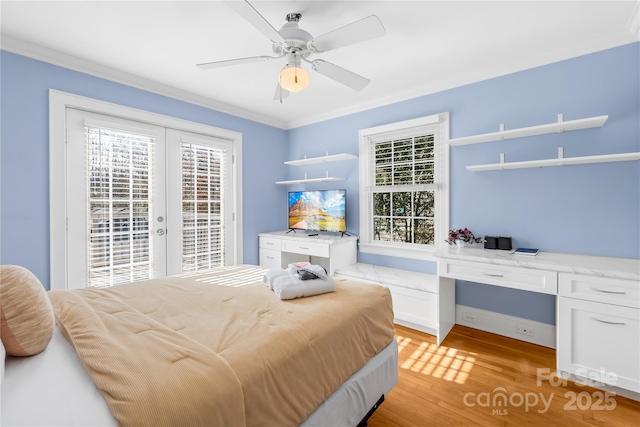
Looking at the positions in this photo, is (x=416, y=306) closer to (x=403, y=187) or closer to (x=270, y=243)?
(x=403, y=187)

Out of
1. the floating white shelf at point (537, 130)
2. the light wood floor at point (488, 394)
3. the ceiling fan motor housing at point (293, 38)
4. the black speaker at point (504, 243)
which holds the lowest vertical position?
the light wood floor at point (488, 394)

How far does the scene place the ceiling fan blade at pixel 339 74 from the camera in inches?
81.4

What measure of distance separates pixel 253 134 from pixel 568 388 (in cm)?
419

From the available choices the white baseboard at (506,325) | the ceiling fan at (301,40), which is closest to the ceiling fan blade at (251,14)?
the ceiling fan at (301,40)

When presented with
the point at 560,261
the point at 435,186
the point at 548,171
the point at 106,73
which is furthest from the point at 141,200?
the point at 548,171

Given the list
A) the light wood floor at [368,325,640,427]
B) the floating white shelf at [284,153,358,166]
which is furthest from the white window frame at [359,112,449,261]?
the light wood floor at [368,325,640,427]

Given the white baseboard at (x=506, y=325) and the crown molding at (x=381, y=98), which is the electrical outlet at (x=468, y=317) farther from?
the crown molding at (x=381, y=98)

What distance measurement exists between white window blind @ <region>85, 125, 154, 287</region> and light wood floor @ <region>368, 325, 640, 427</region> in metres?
2.76

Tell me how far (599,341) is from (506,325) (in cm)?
86

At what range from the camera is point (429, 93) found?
3.23 m

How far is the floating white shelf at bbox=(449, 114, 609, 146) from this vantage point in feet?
7.36

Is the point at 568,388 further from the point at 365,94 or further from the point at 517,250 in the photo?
the point at 365,94

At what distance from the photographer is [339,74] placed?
216cm

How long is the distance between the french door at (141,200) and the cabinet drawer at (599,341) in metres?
3.53
